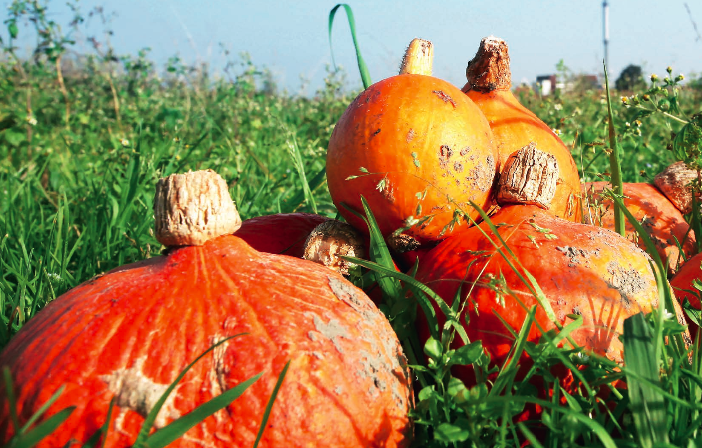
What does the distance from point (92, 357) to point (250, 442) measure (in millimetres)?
375

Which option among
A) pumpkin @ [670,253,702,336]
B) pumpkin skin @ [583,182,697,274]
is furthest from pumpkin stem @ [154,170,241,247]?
pumpkin skin @ [583,182,697,274]

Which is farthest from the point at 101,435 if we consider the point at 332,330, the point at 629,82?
the point at 629,82

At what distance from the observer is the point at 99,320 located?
1.25m

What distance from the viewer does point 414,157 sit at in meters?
1.67

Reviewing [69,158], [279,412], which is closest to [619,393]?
[279,412]

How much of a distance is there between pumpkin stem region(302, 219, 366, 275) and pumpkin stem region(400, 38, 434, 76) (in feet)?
2.08

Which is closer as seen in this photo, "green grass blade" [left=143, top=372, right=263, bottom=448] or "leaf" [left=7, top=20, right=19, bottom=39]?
"green grass blade" [left=143, top=372, right=263, bottom=448]

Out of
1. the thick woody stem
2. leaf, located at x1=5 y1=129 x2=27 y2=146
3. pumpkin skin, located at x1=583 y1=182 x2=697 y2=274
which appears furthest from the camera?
leaf, located at x1=5 y1=129 x2=27 y2=146

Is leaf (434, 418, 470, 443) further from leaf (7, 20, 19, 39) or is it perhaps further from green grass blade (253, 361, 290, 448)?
leaf (7, 20, 19, 39)

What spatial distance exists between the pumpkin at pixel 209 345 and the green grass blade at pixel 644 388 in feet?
1.59

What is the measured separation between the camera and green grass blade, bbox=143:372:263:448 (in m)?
1.06

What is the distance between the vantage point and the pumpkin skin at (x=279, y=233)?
2.02 m

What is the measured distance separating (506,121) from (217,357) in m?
1.41

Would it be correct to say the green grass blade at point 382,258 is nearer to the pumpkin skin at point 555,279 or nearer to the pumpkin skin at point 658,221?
the pumpkin skin at point 555,279
